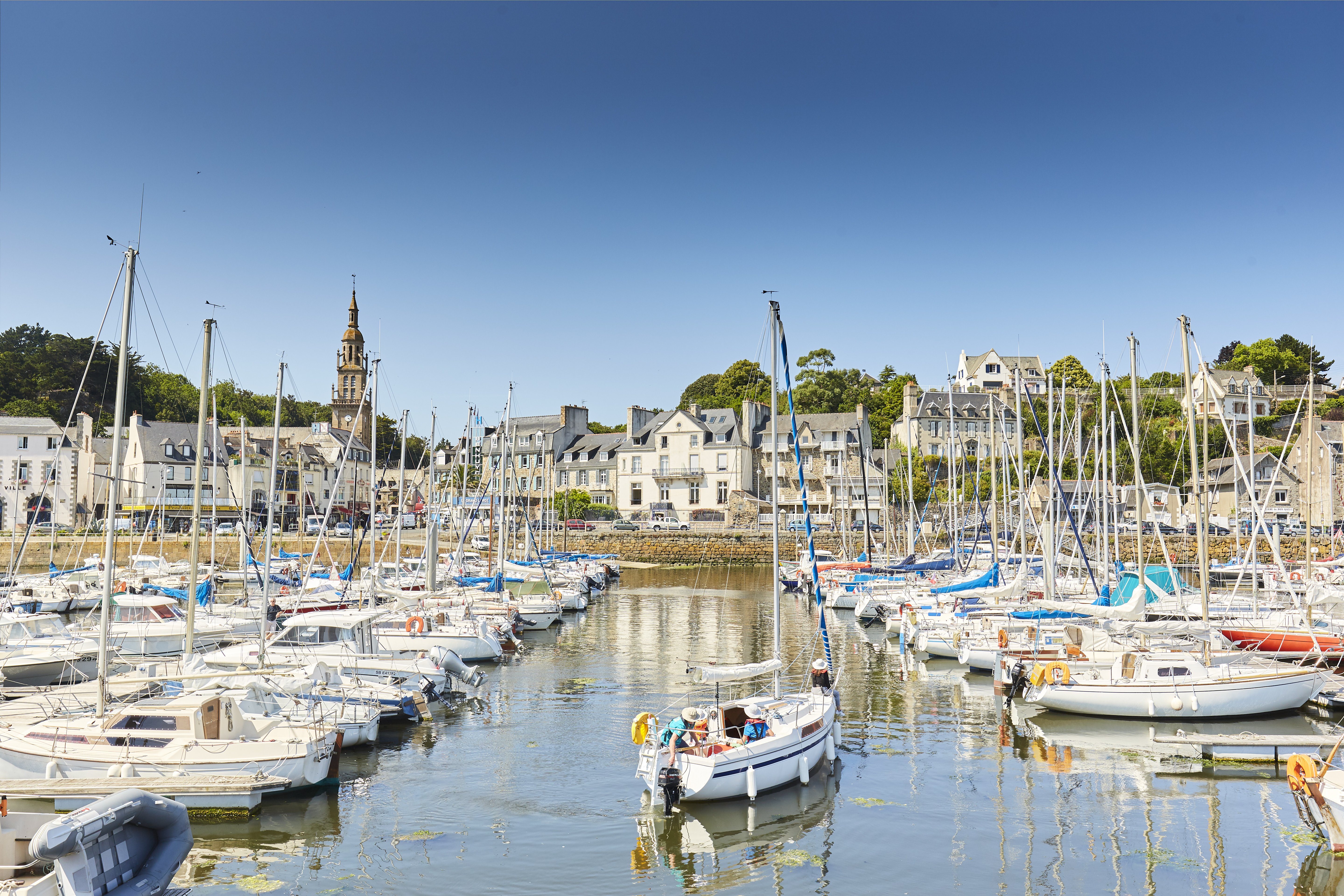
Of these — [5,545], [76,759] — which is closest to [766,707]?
[76,759]

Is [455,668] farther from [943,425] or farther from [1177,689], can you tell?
[943,425]

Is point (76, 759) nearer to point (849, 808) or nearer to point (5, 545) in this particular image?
point (849, 808)

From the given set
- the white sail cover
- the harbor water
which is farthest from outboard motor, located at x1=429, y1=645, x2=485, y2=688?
the white sail cover

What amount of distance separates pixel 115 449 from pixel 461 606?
21.6m

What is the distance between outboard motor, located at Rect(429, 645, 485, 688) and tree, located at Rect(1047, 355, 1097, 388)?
10738cm

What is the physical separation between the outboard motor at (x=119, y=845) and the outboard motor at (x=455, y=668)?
15.9m

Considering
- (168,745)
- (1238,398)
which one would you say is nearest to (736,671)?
(168,745)

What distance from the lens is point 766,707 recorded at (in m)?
21.4

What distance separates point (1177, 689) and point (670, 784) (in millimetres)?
14962

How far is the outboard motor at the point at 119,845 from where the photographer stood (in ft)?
38.3

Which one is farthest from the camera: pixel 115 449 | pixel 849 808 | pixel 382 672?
pixel 382 672

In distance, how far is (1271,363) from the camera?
413 ft

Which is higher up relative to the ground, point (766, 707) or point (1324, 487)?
point (1324, 487)

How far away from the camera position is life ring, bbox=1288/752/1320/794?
1686 centimetres
